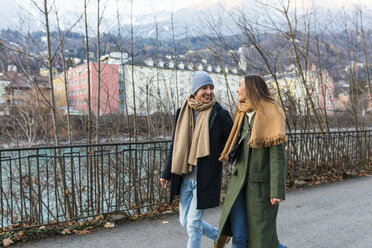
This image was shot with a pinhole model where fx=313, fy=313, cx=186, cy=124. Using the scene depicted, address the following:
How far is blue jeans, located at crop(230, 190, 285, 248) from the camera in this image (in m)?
2.81

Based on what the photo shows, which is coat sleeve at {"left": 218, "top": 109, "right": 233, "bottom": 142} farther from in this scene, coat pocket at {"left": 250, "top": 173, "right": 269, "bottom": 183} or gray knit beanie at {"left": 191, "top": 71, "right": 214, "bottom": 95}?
coat pocket at {"left": 250, "top": 173, "right": 269, "bottom": 183}

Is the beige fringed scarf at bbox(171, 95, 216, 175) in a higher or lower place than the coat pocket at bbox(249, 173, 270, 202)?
higher

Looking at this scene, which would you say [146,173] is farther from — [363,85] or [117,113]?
[363,85]

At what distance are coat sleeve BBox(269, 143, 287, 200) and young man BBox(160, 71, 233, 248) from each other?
622mm

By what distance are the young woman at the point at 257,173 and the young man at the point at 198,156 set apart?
0.24 meters

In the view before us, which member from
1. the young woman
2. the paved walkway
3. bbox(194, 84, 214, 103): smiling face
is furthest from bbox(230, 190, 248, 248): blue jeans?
the paved walkway

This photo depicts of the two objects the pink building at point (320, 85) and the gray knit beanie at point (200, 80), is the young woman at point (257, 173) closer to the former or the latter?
the gray knit beanie at point (200, 80)

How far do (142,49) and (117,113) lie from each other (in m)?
2.12

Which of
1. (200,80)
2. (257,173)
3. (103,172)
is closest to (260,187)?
(257,173)

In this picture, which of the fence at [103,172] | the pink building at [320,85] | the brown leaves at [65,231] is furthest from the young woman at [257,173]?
the pink building at [320,85]

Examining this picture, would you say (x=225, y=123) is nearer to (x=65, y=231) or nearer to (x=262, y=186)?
(x=262, y=186)

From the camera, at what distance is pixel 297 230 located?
4.54m

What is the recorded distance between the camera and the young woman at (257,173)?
2.64 meters

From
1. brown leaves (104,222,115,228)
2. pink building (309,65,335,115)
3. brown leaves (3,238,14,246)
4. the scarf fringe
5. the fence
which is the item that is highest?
pink building (309,65,335,115)
